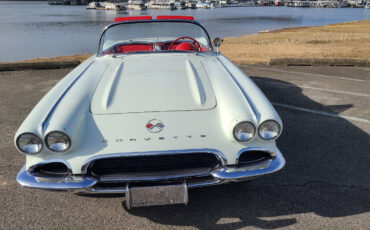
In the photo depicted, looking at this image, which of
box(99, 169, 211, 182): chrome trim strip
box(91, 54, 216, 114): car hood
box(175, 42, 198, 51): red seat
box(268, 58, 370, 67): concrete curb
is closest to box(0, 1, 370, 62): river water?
box(268, 58, 370, 67): concrete curb

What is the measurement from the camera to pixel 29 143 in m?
2.17

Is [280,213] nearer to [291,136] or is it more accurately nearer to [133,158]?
[133,158]

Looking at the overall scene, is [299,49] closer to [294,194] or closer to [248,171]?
[294,194]

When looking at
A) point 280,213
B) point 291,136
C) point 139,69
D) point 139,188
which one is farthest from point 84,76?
point 291,136

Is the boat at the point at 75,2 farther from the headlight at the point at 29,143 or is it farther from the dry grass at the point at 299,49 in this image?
the headlight at the point at 29,143

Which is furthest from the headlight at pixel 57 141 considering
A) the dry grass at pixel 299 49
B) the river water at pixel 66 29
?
the river water at pixel 66 29

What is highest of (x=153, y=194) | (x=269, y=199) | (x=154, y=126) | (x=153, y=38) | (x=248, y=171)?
(x=153, y=38)

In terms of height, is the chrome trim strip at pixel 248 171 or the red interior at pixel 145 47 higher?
the red interior at pixel 145 47

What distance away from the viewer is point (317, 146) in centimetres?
369

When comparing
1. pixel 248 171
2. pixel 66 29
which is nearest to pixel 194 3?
pixel 66 29

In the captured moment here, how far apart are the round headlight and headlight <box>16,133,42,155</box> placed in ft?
5.42

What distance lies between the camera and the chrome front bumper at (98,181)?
7.10ft

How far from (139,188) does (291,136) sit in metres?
2.54

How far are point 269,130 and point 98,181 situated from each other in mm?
1354
